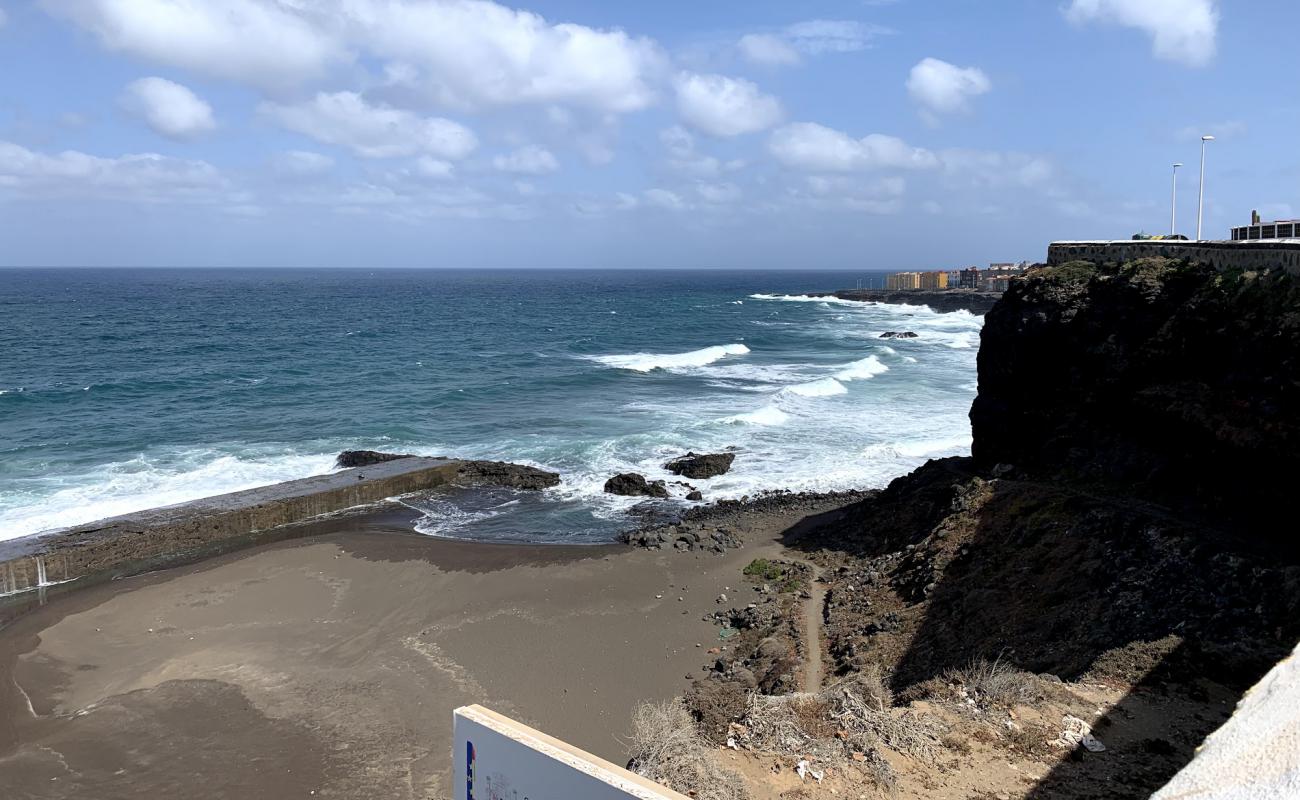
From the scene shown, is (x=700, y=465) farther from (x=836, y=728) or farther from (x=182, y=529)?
(x=836, y=728)

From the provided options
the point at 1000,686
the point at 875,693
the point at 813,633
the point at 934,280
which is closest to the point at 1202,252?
the point at 813,633

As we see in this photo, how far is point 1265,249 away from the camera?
16547 mm

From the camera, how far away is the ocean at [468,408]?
→ 2780 cm

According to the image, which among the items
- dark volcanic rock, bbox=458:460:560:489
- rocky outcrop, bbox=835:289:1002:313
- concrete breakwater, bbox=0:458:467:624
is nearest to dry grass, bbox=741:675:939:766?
concrete breakwater, bbox=0:458:467:624

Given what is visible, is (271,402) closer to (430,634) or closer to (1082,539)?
(430,634)

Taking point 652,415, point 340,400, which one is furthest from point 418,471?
point 340,400

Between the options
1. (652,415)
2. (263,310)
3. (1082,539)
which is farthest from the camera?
(263,310)

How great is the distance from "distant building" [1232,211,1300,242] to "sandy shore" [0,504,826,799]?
14.6m

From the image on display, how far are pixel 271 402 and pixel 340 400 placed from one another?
3.19 m

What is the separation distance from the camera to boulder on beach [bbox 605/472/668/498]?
27.4 metres

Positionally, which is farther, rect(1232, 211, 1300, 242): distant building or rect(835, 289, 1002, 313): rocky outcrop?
rect(835, 289, 1002, 313): rocky outcrop

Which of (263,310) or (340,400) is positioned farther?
(263,310)

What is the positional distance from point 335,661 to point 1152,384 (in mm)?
17615

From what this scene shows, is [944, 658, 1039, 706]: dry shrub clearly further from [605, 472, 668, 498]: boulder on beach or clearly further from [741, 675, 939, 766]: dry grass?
[605, 472, 668, 498]: boulder on beach
